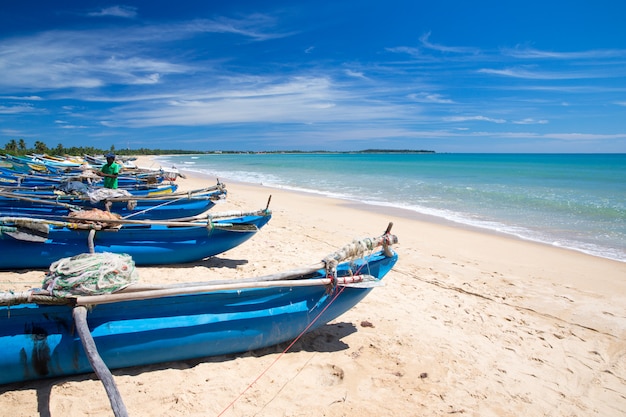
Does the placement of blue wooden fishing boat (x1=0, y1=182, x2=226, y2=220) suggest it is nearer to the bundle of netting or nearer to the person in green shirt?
the person in green shirt

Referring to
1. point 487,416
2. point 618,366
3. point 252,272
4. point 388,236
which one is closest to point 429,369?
point 487,416

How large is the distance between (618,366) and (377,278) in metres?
2.69

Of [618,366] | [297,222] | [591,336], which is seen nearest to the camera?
[618,366]

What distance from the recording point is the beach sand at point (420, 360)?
2.91 meters

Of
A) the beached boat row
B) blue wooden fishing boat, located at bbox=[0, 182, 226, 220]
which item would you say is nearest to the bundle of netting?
the beached boat row

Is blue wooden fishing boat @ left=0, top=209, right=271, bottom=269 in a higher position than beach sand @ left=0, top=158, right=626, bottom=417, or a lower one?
higher

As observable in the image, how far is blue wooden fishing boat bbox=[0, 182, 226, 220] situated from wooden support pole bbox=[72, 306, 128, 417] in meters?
4.98

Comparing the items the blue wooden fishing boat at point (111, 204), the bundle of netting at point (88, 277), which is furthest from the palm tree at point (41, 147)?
the bundle of netting at point (88, 277)

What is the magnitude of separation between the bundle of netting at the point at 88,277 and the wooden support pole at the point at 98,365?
0.57 ft

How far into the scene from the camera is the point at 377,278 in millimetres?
3871

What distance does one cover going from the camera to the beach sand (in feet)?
9.53

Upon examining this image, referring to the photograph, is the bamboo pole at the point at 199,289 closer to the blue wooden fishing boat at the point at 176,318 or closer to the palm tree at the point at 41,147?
the blue wooden fishing boat at the point at 176,318

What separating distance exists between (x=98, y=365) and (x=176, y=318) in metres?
0.75

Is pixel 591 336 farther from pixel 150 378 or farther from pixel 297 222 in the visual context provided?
pixel 297 222
